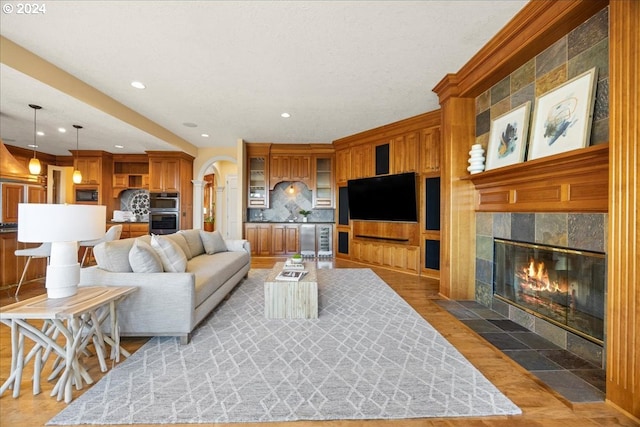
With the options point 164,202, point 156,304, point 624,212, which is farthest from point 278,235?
point 624,212

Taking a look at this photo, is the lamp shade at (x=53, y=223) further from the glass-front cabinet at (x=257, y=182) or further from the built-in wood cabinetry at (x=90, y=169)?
the built-in wood cabinetry at (x=90, y=169)

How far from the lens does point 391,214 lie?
17.4ft

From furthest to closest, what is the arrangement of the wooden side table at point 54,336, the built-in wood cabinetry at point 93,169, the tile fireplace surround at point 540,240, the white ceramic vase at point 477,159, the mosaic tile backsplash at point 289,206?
the mosaic tile backsplash at point 289,206 → the built-in wood cabinetry at point 93,169 → the white ceramic vase at point 477,159 → the tile fireplace surround at point 540,240 → the wooden side table at point 54,336

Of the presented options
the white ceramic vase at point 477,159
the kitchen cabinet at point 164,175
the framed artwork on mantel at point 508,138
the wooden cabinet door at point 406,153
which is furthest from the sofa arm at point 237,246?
the framed artwork on mantel at point 508,138

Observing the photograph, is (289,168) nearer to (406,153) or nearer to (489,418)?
(406,153)

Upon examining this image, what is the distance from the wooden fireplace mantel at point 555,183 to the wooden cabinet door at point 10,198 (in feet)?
22.8

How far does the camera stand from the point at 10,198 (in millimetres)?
4398

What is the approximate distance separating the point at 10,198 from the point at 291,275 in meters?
5.05

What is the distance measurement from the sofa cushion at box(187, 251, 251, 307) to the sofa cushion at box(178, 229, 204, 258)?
131mm

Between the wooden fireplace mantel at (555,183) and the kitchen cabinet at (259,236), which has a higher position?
the wooden fireplace mantel at (555,183)

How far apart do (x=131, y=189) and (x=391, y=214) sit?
6.81m

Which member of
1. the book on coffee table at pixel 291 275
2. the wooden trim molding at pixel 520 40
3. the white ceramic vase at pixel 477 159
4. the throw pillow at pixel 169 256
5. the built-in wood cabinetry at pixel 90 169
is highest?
the wooden trim molding at pixel 520 40

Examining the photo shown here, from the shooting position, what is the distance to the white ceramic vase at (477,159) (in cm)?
312

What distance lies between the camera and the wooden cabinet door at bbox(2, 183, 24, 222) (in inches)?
169
